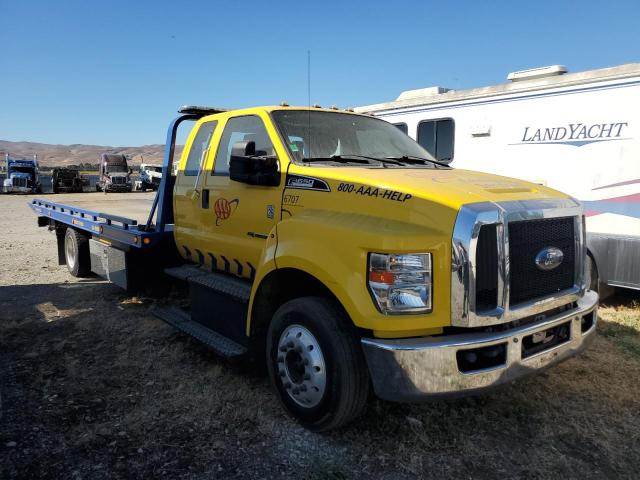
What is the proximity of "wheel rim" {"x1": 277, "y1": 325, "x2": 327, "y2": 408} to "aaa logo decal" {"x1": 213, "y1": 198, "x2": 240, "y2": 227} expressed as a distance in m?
1.35

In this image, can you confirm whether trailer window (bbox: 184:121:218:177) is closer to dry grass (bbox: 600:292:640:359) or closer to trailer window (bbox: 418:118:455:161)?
trailer window (bbox: 418:118:455:161)

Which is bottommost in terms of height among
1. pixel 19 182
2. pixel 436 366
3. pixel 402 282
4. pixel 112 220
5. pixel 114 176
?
pixel 436 366

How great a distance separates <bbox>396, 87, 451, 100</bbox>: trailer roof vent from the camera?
7914mm

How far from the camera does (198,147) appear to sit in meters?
5.12

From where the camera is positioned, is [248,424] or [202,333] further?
[202,333]

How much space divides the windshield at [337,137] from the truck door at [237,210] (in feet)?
0.68

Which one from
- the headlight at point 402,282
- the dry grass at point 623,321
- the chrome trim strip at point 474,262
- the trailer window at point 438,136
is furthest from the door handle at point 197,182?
the dry grass at point 623,321

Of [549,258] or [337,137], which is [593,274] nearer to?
[549,258]

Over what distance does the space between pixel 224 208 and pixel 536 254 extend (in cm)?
257

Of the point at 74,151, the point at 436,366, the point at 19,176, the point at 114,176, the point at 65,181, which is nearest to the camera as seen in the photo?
the point at 436,366

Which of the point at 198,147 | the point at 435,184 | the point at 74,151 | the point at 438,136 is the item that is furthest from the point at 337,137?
the point at 74,151

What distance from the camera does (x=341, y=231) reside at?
3.04m

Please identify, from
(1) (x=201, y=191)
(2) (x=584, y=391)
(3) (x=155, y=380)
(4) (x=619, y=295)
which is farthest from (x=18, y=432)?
(4) (x=619, y=295)

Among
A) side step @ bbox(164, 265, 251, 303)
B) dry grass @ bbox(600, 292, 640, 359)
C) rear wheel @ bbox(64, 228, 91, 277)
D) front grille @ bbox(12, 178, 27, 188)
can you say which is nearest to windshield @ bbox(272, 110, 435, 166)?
side step @ bbox(164, 265, 251, 303)
